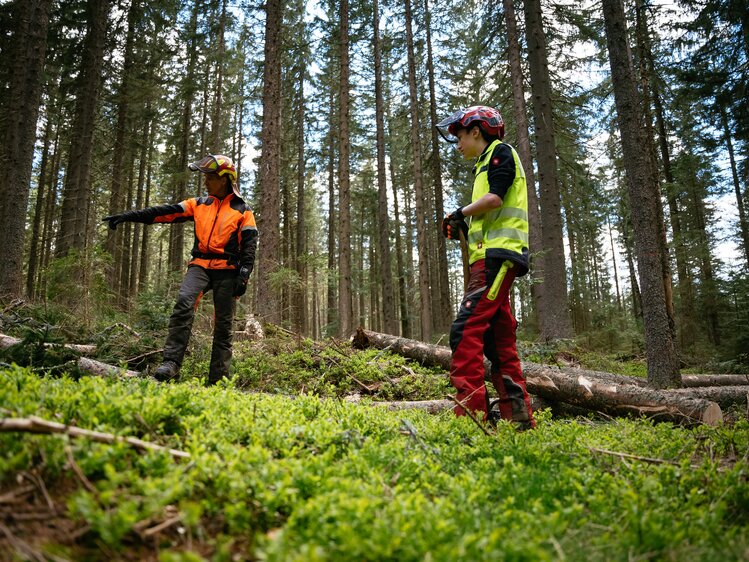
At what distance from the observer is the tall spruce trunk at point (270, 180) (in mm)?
10594

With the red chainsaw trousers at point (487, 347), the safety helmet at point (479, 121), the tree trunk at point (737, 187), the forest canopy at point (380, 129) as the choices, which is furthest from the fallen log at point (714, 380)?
the tree trunk at point (737, 187)

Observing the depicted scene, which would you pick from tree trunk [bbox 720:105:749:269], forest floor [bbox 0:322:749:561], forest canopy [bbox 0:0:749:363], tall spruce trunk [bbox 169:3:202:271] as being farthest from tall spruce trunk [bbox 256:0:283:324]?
tree trunk [bbox 720:105:749:269]

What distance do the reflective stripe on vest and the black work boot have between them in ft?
12.0

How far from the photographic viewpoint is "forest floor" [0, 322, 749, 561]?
4.96ft

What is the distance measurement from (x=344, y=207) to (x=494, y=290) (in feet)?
40.1

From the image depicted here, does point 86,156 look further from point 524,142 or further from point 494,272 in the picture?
point 494,272

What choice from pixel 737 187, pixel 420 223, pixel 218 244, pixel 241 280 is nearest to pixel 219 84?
pixel 420 223

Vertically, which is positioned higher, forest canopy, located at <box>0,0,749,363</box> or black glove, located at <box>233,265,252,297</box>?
forest canopy, located at <box>0,0,749,363</box>

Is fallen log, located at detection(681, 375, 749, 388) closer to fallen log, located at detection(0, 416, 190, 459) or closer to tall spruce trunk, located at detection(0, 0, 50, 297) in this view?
fallen log, located at detection(0, 416, 190, 459)

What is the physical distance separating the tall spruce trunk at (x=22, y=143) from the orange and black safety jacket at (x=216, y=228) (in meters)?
6.06

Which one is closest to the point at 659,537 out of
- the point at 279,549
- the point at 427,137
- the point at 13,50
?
the point at 279,549

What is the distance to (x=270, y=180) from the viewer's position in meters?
11.0

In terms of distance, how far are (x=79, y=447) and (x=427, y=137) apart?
23.0 m

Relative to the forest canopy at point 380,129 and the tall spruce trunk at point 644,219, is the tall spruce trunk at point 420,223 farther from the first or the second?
the tall spruce trunk at point 644,219
